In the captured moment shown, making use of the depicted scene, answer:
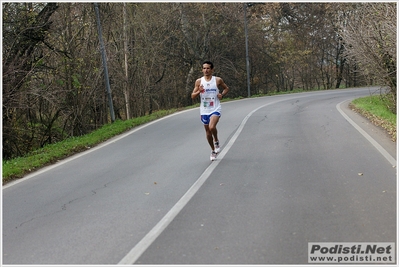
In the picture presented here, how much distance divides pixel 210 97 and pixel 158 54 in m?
21.7

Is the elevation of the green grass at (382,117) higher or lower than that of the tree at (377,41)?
lower

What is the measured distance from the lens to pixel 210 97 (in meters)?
8.87

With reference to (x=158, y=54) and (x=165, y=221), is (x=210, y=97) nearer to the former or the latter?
(x=165, y=221)

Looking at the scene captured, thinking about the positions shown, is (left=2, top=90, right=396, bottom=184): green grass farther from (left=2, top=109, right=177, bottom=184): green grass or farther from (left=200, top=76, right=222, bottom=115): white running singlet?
(left=200, top=76, right=222, bottom=115): white running singlet

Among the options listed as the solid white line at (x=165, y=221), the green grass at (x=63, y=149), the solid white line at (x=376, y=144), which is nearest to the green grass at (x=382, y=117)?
the green grass at (x=63, y=149)

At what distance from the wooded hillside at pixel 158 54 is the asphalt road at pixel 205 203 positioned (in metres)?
4.81

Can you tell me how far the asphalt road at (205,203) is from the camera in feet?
15.5

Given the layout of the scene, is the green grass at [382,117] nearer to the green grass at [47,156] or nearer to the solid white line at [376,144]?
the solid white line at [376,144]

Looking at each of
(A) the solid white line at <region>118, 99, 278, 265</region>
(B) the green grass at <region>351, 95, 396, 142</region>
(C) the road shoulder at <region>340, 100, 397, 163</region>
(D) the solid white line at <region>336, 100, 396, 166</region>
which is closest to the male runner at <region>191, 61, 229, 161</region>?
(A) the solid white line at <region>118, 99, 278, 265</region>

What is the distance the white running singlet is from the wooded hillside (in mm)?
5727

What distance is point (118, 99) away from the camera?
85.8 feet

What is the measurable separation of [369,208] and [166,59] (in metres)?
26.3

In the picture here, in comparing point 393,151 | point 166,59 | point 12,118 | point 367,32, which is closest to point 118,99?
point 166,59

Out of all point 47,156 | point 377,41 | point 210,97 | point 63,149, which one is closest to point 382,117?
point 377,41
